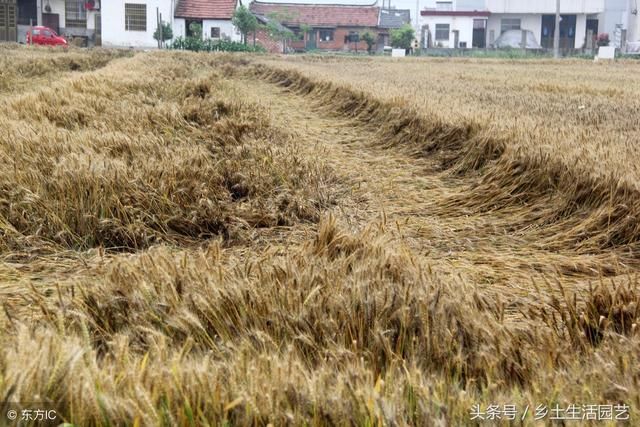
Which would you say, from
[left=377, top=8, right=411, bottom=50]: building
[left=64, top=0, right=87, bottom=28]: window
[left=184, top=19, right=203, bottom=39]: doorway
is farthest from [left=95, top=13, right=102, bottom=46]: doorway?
[left=377, top=8, right=411, bottom=50]: building

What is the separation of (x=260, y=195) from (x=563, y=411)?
2.57m

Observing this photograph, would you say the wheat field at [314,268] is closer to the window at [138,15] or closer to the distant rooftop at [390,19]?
the window at [138,15]

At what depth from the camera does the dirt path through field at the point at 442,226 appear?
2.70 metres

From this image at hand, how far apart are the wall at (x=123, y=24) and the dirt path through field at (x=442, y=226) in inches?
1559

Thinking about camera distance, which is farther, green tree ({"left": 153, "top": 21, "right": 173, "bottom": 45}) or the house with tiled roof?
the house with tiled roof

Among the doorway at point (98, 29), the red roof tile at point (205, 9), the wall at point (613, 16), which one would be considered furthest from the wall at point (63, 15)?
the wall at point (613, 16)

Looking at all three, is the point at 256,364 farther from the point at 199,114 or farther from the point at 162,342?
the point at 199,114

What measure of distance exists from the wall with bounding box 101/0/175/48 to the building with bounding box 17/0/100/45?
0.91 meters

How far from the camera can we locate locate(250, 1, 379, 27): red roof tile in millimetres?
58062

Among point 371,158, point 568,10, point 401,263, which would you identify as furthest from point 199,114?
point 568,10

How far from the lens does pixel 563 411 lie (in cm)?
132

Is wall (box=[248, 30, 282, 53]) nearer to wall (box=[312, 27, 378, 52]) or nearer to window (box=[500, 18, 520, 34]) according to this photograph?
wall (box=[312, 27, 378, 52])

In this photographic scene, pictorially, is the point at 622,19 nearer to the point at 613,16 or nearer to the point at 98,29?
the point at 613,16

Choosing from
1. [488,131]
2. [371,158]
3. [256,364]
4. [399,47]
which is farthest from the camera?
[399,47]
